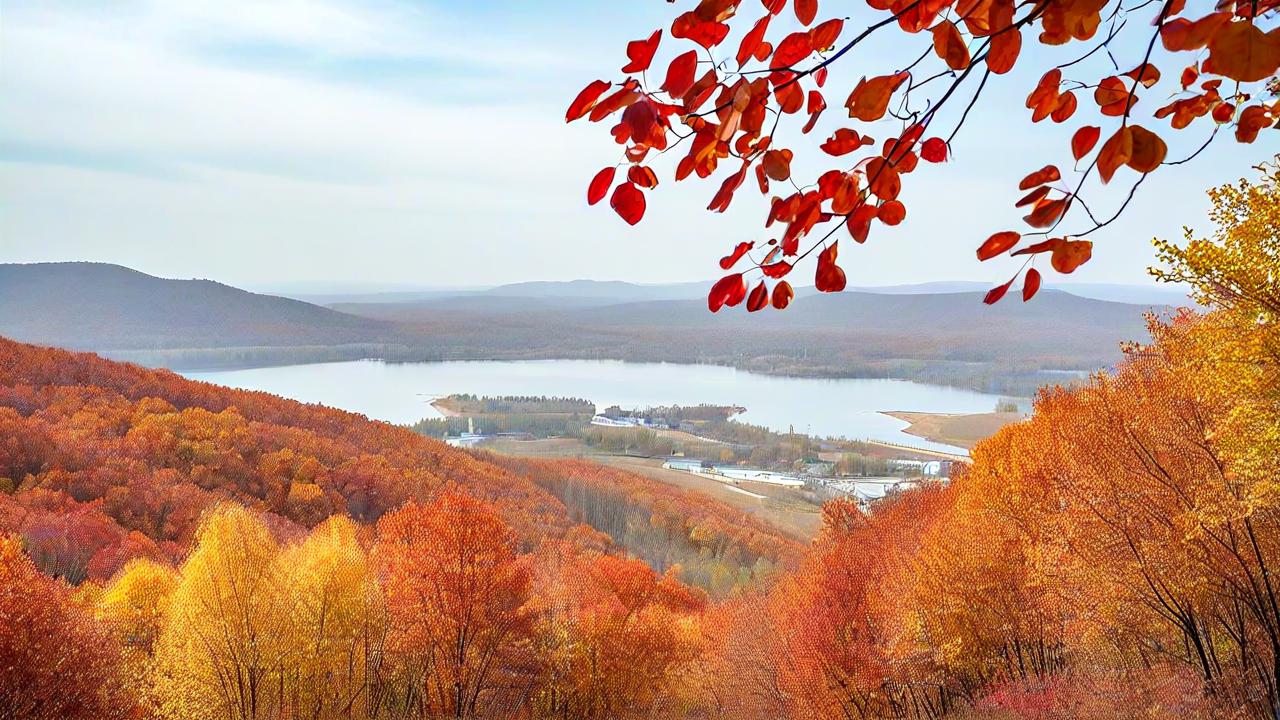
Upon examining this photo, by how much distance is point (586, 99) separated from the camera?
1483mm

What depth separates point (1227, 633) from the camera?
1525 centimetres

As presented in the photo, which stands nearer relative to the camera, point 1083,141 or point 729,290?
point 1083,141

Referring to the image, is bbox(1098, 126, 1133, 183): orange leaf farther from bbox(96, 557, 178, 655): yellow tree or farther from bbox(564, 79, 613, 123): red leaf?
bbox(96, 557, 178, 655): yellow tree

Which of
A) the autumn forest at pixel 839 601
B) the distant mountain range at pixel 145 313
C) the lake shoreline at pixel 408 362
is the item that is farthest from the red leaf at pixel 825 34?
the distant mountain range at pixel 145 313

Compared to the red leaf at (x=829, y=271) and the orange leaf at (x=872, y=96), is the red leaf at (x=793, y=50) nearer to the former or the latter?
the orange leaf at (x=872, y=96)

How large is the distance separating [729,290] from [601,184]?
0.31 metres

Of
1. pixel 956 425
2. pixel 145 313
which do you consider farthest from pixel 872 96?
pixel 145 313

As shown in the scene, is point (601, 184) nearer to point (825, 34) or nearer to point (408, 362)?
point (825, 34)

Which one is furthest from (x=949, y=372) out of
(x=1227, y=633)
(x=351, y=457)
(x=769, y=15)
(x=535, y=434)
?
(x=769, y=15)

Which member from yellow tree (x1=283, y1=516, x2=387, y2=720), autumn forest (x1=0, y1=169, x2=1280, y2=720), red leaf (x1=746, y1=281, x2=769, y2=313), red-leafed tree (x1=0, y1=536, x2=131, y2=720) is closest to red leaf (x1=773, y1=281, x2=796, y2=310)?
red leaf (x1=746, y1=281, x2=769, y2=313)

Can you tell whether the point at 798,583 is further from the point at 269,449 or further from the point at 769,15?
the point at 269,449

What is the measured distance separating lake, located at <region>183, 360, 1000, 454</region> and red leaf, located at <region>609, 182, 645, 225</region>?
90959 mm

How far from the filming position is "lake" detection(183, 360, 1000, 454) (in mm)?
109125

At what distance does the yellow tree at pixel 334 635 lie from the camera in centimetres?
1917
